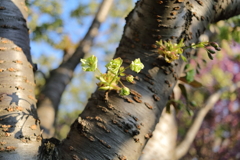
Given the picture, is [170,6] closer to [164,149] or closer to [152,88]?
[152,88]

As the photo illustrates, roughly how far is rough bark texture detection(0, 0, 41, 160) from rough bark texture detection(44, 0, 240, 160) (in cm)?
13

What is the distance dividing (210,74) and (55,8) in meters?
5.52

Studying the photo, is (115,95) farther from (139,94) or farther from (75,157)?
(75,157)

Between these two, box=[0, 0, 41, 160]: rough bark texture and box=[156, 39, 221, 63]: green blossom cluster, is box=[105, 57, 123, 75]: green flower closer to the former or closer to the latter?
box=[156, 39, 221, 63]: green blossom cluster

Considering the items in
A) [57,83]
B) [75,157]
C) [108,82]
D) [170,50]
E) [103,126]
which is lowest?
[57,83]

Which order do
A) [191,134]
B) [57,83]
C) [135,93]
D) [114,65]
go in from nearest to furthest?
[114,65], [135,93], [57,83], [191,134]

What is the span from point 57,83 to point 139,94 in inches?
67.1

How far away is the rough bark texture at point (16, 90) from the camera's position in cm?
78

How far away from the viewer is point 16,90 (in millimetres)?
851

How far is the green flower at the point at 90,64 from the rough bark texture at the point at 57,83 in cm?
114

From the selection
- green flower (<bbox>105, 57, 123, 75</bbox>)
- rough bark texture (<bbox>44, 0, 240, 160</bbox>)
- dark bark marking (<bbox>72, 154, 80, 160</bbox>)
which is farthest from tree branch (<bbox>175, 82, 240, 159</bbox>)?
green flower (<bbox>105, 57, 123, 75</bbox>)

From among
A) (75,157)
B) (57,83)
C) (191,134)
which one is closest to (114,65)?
(75,157)

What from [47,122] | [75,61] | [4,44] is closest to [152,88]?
[4,44]

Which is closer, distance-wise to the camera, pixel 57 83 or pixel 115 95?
pixel 115 95
